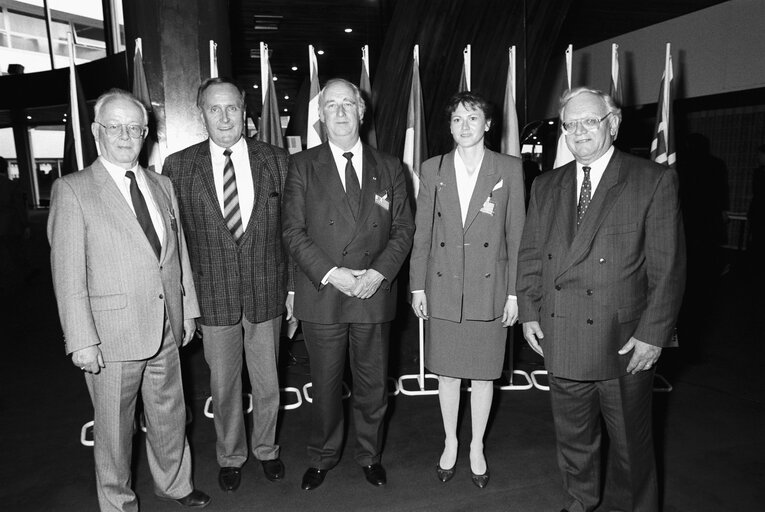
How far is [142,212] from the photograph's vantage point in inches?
82.7

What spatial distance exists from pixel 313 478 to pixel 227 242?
1.20m

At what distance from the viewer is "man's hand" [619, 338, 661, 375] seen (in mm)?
1960

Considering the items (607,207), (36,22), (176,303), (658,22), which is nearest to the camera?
(607,207)

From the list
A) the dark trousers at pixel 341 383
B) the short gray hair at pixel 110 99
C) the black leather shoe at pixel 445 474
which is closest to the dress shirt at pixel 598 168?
the dark trousers at pixel 341 383

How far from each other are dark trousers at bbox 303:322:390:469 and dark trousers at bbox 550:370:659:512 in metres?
0.81

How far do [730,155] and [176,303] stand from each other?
1038 centimetres

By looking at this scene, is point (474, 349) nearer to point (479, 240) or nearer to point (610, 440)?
point (479, 240)

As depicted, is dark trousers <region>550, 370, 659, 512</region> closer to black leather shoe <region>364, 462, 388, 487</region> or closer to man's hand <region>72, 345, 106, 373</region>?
black leather shoe <region>364, 462, 388, 487</region>

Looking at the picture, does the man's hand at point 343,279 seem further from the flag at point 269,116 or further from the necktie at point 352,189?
the flag at point 269,116

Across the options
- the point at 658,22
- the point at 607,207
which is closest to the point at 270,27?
the point at 658,22

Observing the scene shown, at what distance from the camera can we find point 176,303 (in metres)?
2.24

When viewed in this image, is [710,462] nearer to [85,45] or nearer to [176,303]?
[176,303]

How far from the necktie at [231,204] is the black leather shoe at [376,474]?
1282 millimetres

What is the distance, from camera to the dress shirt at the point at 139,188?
2.09 metres
